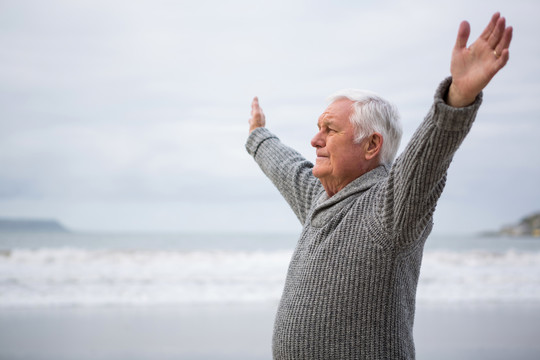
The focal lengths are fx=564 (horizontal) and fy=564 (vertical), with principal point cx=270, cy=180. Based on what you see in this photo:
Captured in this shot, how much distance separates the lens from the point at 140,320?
5371 mm

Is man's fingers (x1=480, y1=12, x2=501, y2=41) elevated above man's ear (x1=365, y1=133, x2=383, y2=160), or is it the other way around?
man's fingers (x1=480, y1=12, x2=501, y2=41)

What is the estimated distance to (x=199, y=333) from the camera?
15.9 feet

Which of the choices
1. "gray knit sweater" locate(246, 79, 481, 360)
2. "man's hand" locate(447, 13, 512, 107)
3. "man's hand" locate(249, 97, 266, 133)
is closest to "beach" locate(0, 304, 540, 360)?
"man's hand" locate(249, 97, 266, 133)

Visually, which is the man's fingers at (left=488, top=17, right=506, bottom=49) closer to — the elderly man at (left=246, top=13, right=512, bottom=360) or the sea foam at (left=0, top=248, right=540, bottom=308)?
the elderly man at (left=246, top=13, right=512, bottom=360)

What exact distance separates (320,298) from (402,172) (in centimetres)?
43

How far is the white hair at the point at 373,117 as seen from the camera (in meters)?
1.56

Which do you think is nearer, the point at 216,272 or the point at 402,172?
the point at 402,172

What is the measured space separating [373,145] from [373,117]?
8cm

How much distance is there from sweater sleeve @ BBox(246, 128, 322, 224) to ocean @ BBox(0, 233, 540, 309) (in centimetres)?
453

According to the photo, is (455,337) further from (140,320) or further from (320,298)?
(320,298)

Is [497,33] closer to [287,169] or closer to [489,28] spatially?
[489,28]

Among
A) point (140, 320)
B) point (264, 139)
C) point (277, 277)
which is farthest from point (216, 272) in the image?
point (264, 139)

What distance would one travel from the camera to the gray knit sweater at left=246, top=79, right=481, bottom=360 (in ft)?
4.17

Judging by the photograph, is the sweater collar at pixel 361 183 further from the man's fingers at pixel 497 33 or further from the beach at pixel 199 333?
the beach at pixel 199 333
